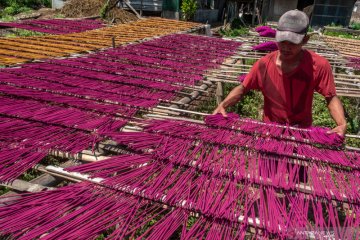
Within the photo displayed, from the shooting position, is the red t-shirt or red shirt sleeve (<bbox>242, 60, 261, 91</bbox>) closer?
the red t-shirt

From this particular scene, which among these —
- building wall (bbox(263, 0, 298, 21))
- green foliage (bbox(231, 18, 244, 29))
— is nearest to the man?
green foliage (bbox(231, 18, 244, 29))

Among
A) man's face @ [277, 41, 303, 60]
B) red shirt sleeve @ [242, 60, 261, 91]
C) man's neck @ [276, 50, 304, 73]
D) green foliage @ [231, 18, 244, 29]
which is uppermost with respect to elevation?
man's face @ [277, 41, 303, 60]

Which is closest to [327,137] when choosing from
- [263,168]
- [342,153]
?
[342,153]

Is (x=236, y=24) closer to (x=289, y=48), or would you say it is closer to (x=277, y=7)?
(x=277, y=7)

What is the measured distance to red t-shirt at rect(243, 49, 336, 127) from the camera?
264cm

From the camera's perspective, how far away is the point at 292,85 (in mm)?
2814

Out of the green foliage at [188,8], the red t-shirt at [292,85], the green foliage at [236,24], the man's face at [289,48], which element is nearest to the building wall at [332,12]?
the green foliage at [236,24]

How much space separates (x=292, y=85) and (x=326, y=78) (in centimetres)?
29

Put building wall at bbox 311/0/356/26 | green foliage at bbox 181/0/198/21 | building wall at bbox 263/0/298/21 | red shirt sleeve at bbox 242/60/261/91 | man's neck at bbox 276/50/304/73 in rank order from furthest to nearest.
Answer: building wall at bbox 263/0/298/21, building wall at bbox 311/0/356/26, green foliage at bbox 181/0/198/21, red shirt sleeve at bbox 242/60/261/91, man's neck at bbox 276/50/304/73

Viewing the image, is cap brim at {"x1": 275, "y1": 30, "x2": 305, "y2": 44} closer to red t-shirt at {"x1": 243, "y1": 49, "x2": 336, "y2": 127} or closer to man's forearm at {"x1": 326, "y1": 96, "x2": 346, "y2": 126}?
red t-shirt at {"x1": 243, "y1": 49, "x2": 336, "y2": 127}

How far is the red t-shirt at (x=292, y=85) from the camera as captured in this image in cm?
264


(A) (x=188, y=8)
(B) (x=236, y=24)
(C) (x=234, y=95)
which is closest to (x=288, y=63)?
(C) (x=234, y=95)

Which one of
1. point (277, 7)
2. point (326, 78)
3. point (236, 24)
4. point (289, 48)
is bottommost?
point (236, 24)

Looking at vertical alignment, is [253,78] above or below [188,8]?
below
